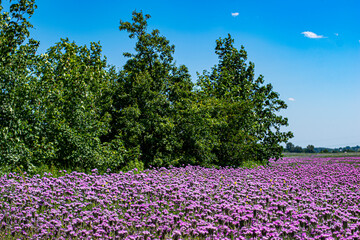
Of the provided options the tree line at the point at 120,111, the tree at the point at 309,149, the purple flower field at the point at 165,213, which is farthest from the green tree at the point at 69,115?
the tree at the point at 309,149

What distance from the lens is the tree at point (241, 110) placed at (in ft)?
59.3

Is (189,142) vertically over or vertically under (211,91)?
under

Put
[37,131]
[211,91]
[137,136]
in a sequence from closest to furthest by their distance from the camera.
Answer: [37,131] < [137,136] < [211,91]

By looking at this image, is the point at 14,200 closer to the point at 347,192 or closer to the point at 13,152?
the point at 13,152

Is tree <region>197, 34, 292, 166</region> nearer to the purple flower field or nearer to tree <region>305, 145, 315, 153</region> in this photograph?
the purple flower field

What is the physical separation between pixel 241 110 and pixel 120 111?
22.8ft

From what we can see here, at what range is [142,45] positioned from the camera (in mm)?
17141

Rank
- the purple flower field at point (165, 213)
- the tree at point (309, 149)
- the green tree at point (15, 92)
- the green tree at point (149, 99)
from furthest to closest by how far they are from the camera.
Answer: the tree at point (309, 149)
the green tree at point (149, 99)
the green tree at point (15, 92)
the purple flower field at point (165, 213)

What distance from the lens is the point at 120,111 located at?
16016mm

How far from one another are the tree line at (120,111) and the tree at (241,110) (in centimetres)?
7

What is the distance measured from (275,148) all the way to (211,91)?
5796 mm

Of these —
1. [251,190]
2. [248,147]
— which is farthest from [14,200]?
[248,147]

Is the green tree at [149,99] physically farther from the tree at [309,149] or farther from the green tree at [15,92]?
the tree at [309,149]

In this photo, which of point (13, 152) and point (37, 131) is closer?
point (13, 152)
